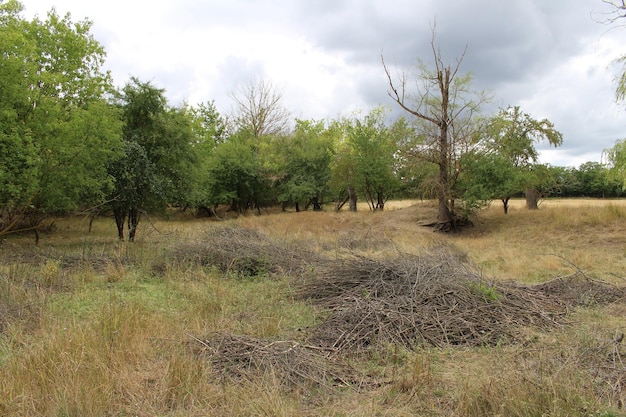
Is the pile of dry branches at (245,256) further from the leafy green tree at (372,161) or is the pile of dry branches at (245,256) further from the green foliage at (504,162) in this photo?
the leafy green tree at (372,161)

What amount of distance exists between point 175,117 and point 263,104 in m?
30.7

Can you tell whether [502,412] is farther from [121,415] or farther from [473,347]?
[121,415]

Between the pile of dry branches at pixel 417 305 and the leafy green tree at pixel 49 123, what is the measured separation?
916cm

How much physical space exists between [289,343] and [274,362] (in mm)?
487

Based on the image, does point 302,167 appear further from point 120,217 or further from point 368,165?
point 120,217

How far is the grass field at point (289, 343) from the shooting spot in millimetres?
3348

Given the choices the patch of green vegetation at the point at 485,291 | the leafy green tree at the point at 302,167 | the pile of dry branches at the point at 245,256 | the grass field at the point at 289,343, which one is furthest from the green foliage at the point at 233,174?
the patch of green vegetation at the point at 485,291

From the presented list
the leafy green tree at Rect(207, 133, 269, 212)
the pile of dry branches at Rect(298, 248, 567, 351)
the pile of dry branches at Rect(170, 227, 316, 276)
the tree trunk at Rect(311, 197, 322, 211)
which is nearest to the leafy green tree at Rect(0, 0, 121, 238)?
the pile of dry branches at Rect(170, 227, 316, 276)

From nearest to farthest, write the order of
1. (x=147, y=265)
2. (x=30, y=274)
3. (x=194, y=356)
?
1. (x=194, y=356)
2. (x=30, y=274)
3. (x=147, y=265)

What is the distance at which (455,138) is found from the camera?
20125 millimetres

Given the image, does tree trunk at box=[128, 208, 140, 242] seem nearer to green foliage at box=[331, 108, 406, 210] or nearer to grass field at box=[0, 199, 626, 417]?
grass field at box=[0, 199, 626, 417]

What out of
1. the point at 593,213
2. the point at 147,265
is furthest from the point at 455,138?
the point at 147,265

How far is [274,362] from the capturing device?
4160 mm

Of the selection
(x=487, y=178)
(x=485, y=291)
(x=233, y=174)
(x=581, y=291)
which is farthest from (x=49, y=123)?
(x=233, y=174)
